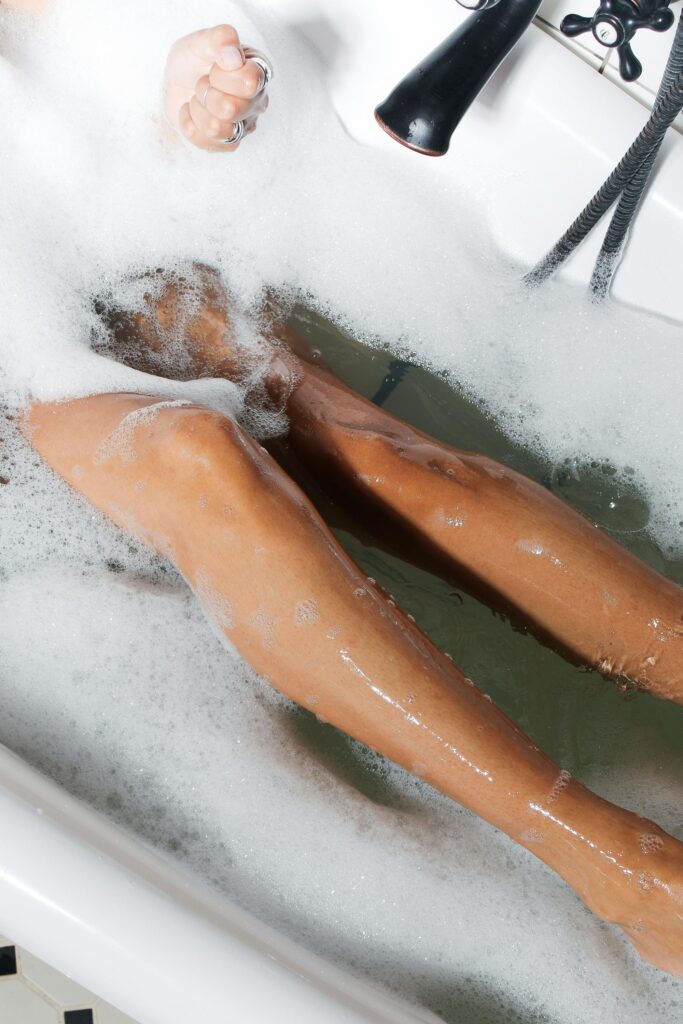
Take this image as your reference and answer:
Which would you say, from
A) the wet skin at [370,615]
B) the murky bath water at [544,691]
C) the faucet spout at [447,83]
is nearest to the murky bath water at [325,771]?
the murky bath water at [544,691]

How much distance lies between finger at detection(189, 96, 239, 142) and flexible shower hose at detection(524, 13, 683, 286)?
0.39m

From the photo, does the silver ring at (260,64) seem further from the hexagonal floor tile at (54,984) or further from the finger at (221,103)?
the hexagonal floor tile at (54,984)

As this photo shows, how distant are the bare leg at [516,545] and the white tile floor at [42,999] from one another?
59 cm

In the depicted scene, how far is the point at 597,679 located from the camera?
101cm

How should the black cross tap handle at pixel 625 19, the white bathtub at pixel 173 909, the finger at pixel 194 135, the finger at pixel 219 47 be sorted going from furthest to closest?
the finger at pixel 194 135 < the finger at pixel 219 47 < the black cross tap handle at pixel 625 19 < the white bathtub at pixel 173 909

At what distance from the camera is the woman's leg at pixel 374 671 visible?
2.52 feet

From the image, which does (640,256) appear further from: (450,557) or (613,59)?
(450,557)

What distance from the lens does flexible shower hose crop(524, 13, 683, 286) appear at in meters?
0.83

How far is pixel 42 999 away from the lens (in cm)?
103

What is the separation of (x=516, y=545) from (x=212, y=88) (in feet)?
1.82

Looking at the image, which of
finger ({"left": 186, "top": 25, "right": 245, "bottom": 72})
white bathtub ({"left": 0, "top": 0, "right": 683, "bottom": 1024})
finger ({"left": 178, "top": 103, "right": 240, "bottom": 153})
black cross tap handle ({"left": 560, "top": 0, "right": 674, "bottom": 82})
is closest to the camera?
white bathtub ({"left": 0, "top": 0, "right": 683, "bottom": 1024})

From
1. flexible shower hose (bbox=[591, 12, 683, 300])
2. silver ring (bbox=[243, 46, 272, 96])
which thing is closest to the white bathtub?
flexible shower hose (bbox=[591, 12, 683, 300])

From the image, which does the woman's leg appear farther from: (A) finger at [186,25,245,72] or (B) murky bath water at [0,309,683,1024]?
(A) finger at [186,25,245,72]

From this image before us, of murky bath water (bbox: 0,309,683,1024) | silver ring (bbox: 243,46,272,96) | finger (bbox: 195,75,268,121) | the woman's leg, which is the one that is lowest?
murky bath water (bbox: 0,309,683,1024)
